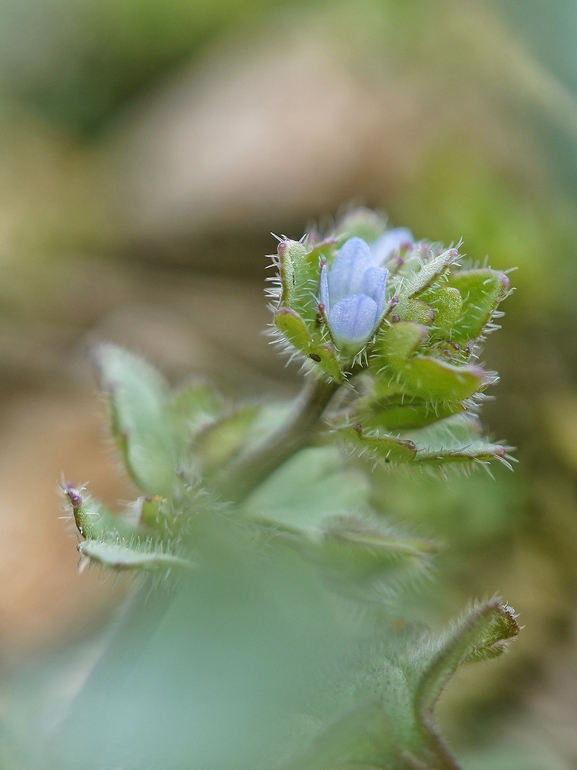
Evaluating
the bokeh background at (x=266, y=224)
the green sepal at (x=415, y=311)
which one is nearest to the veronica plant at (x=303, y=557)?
the green sepal at (x=415, y=311)

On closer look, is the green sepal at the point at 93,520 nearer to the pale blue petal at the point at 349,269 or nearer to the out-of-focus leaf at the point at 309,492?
the out-of-focus leaf at the point at 309,492

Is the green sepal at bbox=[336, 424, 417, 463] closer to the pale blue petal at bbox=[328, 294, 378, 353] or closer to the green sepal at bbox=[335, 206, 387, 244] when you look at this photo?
the pale blue petal at bbox=[328, 294, 378, 353]

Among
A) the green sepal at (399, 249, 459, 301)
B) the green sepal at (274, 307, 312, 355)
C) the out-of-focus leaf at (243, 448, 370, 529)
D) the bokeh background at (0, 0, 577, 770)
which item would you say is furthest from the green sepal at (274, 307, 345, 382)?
the bokeh background at (0, 0, 577, 770)

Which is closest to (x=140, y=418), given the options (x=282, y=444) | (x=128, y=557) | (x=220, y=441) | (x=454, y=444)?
(x=220, y=441)

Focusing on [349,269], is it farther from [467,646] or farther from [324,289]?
[467,646]

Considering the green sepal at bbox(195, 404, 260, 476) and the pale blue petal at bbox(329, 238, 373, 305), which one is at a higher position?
the pale blue petal at bbox(329, 238, 373, 305)
